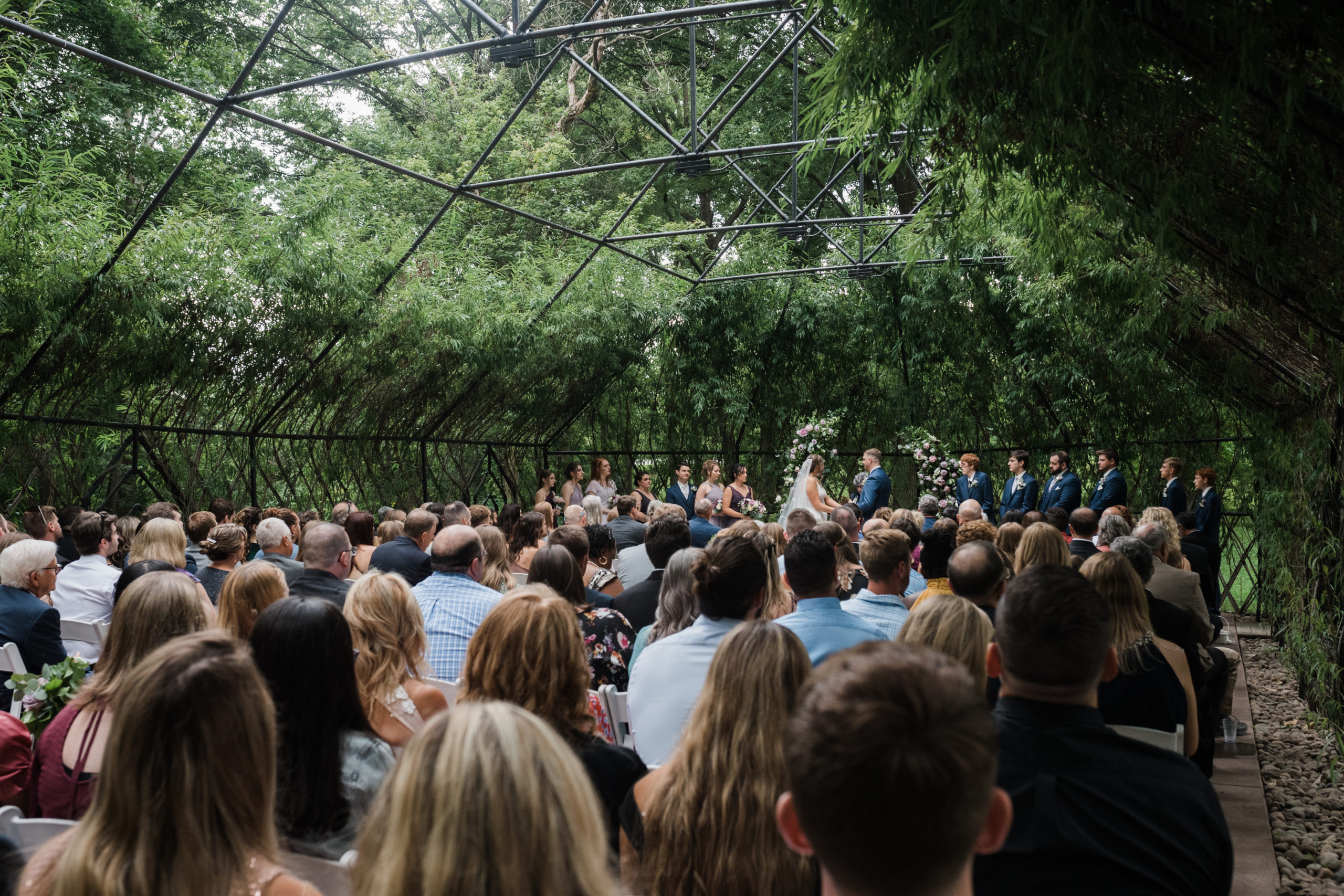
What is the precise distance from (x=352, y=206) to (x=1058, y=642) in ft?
50.3

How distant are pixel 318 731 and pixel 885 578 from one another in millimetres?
2319

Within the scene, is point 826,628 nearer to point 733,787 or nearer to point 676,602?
point 676,602

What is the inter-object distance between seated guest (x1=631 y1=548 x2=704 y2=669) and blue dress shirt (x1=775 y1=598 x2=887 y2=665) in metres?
0.44

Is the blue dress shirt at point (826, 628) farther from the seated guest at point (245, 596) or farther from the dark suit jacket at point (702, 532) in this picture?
the dark suit jacket at point (702, 532)

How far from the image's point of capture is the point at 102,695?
2492 millimetres

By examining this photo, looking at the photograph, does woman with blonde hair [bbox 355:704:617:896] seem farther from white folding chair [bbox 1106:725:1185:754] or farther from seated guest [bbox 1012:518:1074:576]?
seated guest [bbox 1012:518:1074:576]

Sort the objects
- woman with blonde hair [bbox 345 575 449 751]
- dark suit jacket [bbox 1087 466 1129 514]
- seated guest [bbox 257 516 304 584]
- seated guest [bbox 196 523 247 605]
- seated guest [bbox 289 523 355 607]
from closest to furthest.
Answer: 1. woman with blonde hair [bbox 345 575 449 751]
2. seated guest [bbox 289 523 355 607]
3. seated guest [bbox 196 523 247 605]
4. seated guest [bbox 257 516 304 584]
5. dark suit jacket [bbox 1087 466 1129 514]

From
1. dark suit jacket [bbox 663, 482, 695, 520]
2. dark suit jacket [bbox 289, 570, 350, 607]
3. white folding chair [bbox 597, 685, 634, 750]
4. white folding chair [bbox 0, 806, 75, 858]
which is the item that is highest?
dark suit jacket [bbox 663, 482, 695, 520]

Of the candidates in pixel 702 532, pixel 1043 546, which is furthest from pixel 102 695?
pixel 702 532

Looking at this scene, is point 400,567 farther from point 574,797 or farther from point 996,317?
point 996,317

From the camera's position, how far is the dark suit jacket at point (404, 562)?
220 inches

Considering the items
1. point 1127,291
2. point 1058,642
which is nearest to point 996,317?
point 1127,291

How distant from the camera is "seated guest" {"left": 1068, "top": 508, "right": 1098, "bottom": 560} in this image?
617cm

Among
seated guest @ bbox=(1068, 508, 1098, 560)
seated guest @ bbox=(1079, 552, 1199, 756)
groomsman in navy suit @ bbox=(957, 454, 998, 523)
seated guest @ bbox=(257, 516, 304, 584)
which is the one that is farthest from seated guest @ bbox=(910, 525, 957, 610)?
groomsman in navy suit @ bbox=(957, 454, 998, 523)
